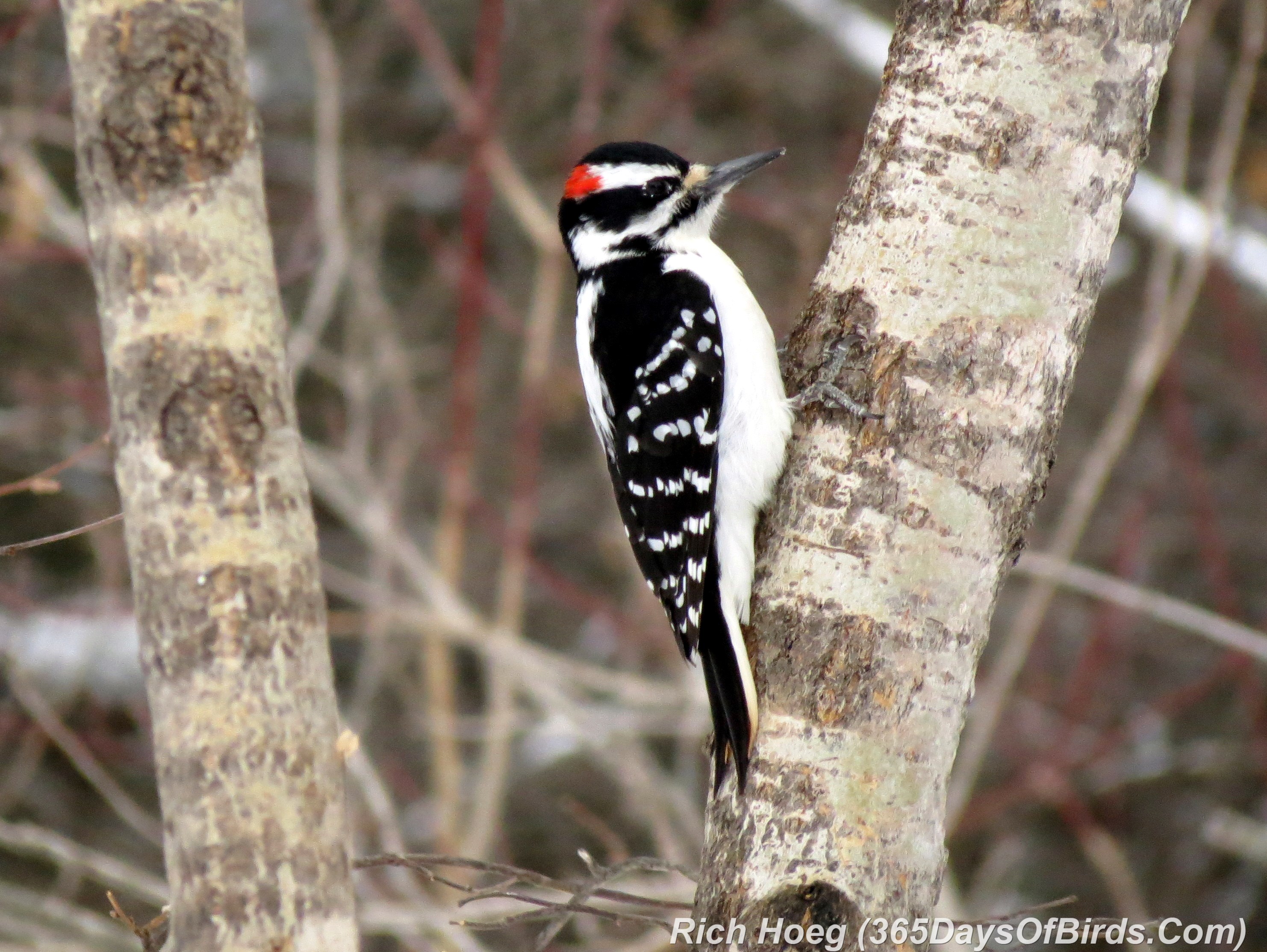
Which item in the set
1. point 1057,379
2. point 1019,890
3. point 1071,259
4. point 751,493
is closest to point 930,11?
point 1071,259

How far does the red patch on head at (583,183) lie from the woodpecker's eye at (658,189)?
0.13 meters

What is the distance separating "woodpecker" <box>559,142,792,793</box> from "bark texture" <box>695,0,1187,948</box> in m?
0.14

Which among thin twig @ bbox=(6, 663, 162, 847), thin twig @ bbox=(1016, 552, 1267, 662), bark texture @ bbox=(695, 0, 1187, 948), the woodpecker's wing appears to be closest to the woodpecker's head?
the woodpecker's wing

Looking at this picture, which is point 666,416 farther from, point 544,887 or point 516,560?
Result: point 516,560

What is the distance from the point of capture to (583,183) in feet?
11.5

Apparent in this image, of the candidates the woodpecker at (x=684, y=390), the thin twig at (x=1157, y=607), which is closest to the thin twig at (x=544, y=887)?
the woodpecker at (x=684, y=390)

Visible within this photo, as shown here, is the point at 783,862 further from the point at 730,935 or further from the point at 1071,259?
the point at 1071,259

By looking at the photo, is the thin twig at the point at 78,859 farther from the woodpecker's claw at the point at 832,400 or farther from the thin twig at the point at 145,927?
the woodpecker's claw at the point at 832,400

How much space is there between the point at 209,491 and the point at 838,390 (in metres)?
1.24

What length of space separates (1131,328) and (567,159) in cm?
340

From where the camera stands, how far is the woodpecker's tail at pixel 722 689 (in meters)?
2.16

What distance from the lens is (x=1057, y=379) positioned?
2217mm

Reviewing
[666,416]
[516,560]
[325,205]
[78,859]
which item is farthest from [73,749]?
[666,416]

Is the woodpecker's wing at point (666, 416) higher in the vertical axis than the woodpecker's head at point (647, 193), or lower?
lower
